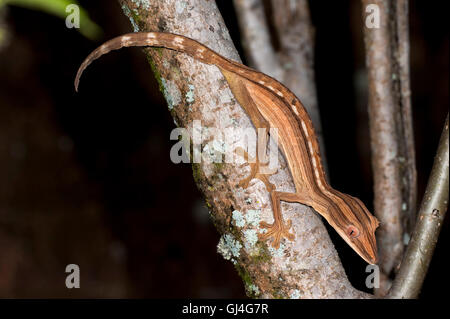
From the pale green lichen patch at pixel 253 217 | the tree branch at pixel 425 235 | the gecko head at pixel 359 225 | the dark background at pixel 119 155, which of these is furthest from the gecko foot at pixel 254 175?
the dark background at pixel 119 155

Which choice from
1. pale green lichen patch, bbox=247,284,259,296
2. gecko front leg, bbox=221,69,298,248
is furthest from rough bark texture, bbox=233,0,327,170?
pale green lichen patch, bbox=247,284,259,296

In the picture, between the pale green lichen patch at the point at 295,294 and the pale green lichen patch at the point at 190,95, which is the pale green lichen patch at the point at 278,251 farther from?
the pale green lichen patch at the point at 190,95

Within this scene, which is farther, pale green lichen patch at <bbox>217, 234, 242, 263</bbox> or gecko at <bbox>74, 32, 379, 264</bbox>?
pale green lichen patch at <bbox>217, 234, 242, 263</bbox>

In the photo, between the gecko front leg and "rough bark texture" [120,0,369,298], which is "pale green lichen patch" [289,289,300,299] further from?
the gecko front leg

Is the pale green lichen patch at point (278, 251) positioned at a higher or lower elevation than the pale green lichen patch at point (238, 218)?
lower

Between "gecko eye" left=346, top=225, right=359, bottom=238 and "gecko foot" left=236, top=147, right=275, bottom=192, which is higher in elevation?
"gecko foot" left=236, top=147, right=275, bottom=192

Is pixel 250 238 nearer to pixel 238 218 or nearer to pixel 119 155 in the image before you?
pixel 238 218

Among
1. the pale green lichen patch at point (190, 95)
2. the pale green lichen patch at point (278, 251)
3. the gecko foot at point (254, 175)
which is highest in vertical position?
the pale green lichen patch at point (190, 95)
